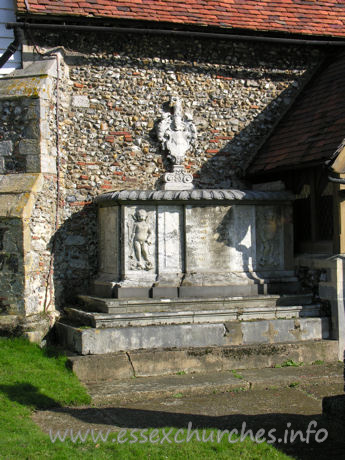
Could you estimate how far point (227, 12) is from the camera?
34.7 ft

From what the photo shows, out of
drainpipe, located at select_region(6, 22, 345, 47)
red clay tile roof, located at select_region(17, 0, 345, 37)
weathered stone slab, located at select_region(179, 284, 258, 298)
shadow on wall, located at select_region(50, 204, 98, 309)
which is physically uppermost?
red clay tile roof, located at select_region(17, 0, 345, 37)

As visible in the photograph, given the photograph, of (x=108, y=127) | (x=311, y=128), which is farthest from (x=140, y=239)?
(x=311, y=128)

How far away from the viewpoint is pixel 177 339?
8008mm

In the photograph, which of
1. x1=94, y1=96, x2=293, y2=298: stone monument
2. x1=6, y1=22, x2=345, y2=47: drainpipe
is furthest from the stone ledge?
x1=6, y1=22, x2=345, y2=47: drainpipe

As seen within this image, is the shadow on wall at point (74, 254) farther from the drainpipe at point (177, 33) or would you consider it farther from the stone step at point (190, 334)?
the drainpipe at point (177, 33)

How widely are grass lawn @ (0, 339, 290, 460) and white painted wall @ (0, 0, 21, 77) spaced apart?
477cm

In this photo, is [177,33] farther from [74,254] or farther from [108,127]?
[74,254]

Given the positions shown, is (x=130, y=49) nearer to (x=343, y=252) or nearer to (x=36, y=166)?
(x=36, y=166)

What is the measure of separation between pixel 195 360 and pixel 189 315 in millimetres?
709

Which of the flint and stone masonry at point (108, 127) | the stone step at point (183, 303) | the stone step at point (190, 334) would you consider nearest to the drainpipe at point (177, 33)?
the flint and stone masonry at point (108, 127)

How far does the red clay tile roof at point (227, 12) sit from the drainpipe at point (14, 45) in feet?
1.14

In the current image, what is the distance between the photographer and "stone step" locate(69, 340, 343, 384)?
24.1 ft

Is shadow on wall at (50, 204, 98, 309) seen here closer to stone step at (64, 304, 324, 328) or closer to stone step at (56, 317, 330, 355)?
stone step at (64, 304, 324, 328)

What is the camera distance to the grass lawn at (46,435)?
4941mm
